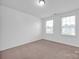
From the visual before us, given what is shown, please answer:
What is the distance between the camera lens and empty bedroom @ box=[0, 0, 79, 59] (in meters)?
3.37

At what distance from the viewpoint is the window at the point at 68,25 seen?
4516 mm

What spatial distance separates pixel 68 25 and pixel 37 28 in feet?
8.72

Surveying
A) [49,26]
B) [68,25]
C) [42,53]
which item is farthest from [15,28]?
[68,25]

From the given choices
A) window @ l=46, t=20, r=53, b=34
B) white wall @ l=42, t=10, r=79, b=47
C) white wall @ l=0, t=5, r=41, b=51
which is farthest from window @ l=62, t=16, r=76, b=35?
white wall @ l=0, t=5, r=41, b=51

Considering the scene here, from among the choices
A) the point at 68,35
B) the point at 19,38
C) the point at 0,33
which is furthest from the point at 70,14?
the point at 0,33

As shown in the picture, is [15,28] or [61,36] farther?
[61,36]

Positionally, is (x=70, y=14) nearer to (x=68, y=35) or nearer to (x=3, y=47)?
(x=68, y=35)

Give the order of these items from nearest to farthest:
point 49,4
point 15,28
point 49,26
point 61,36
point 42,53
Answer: point 42,53 < point 49,4 < point 15,28 < point 61,36 < point 49,26

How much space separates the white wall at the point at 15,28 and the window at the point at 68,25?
235cm

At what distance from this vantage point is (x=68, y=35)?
4.73 m

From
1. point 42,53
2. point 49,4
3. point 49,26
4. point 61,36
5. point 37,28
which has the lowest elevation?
point 42,53

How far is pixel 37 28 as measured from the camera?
6.50 m

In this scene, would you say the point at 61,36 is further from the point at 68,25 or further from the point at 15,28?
the point at 15,28

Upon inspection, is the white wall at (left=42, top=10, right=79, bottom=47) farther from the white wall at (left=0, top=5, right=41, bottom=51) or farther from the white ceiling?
the white wall at (left=0, top=5, right=41, bottom=51)
